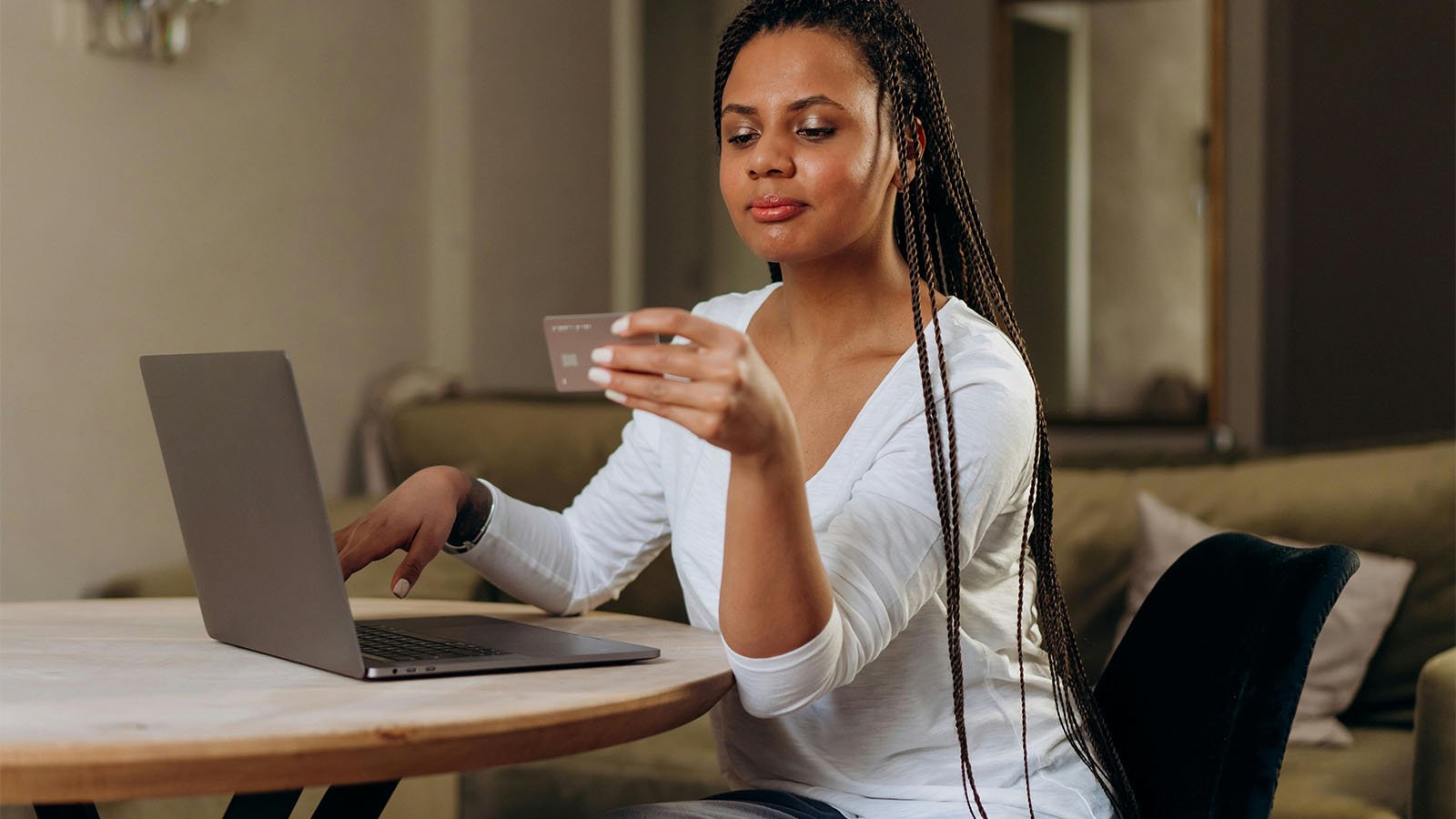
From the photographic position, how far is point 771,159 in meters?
1.22

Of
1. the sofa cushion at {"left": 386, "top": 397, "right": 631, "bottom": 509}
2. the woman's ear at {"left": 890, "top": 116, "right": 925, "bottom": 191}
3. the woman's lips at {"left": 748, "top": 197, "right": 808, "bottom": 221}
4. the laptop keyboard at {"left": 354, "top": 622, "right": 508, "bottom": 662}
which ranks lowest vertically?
the sofa cushion at {"left": 386, "top": 397, "right": 631, "bottom": 509}

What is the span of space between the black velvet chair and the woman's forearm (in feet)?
1.26

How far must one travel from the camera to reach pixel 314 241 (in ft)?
9.84

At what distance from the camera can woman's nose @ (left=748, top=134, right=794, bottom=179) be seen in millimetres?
1221

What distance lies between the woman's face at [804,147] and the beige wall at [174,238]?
1469 millimetres

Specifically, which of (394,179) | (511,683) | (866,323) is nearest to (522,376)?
(394,179)

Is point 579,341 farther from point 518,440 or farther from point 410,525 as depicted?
point 518,440

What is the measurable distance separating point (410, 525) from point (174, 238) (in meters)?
1.48

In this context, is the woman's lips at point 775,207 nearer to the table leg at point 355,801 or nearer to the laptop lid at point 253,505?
the laptop lid at point 253,505

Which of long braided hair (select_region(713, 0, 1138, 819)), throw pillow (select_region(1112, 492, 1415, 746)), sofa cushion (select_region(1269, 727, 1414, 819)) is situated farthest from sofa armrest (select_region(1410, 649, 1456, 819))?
long braided hair (select_region(713, 0, 1138, 819))

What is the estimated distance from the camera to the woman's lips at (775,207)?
1.24 m

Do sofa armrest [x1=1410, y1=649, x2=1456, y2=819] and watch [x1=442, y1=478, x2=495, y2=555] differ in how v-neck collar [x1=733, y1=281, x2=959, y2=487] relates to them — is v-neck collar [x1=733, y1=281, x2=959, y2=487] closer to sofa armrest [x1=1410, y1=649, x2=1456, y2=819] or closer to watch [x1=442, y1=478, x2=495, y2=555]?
watch [x1=442, y1=478, x2=495, y2=555]

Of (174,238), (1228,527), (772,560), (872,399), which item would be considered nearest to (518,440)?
(174,238)

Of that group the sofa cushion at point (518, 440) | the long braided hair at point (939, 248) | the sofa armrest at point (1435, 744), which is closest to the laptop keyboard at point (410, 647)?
the long braided hair at point (939, 248)
